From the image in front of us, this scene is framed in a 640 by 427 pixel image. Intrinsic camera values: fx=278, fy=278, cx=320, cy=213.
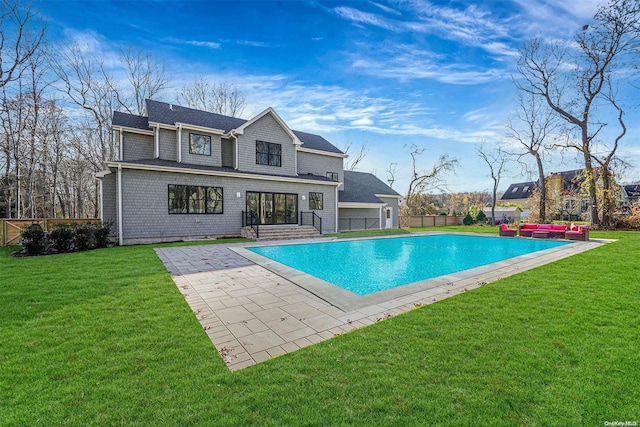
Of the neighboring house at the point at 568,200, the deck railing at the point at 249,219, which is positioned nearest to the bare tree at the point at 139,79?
the deck railing at the point at 249,219

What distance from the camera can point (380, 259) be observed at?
33.0ft

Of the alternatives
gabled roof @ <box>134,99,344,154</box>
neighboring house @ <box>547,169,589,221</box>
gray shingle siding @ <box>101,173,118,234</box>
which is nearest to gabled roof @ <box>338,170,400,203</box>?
gabled roof @ <box>134,99,344,154</box>

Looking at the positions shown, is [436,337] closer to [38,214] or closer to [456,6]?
[456,6]

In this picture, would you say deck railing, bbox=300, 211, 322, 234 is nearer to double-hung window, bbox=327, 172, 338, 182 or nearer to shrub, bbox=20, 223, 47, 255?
double-hung window, bbox=327, 172, 338, 182

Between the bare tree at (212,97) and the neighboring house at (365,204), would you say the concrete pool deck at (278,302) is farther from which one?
the bare tree at (212,97)

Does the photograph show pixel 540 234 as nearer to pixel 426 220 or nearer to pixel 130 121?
pixel 426 220

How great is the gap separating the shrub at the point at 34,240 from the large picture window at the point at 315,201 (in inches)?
480

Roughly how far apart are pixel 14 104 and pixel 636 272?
29.4 meters

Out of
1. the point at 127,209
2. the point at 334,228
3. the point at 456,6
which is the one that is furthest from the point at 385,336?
the point at 334,228

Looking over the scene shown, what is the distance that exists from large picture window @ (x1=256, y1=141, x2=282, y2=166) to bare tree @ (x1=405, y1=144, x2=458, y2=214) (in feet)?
68.6

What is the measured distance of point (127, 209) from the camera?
12.2 metres

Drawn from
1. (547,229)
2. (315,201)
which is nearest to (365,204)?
(315,201)

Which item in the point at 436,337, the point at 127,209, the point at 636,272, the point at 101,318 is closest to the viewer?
the point at 436,337

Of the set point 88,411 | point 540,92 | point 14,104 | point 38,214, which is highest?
point 540,92
